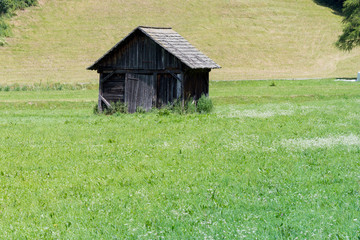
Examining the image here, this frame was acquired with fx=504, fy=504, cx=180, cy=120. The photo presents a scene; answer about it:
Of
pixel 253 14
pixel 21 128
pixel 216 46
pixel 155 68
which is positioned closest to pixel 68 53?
pixel 216 46

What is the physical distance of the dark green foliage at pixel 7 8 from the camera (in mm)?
76812

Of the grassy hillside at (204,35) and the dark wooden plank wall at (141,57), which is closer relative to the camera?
the dark wooden plank wall at (141,57)

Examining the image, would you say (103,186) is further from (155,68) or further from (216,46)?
(216,46)

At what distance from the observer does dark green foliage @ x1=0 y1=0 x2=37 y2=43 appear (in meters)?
76.8

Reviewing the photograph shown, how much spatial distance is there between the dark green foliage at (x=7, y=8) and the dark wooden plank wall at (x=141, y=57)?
48318 millimetres

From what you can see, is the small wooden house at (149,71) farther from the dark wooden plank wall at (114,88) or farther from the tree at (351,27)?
the tree at (351,27)

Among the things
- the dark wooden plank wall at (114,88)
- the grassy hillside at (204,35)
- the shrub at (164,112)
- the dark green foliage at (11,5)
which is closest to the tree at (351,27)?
the grassy hillside at (204,35)

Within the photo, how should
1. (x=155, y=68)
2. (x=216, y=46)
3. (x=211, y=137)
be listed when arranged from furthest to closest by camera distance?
(x=216, y=46) < (x=155, y=68) < (x=211, y=137)

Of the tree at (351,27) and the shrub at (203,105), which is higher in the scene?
the tree at (351,27)

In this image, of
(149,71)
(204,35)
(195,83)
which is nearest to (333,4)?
(204,35)

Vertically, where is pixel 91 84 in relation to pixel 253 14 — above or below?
below

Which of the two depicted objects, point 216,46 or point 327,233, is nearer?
point 327,233

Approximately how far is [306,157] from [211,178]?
3737 mm

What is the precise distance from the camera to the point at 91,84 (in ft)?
164
